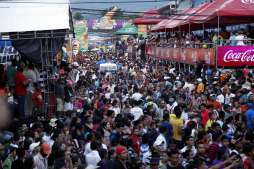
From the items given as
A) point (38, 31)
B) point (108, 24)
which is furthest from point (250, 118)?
point (108, 24)

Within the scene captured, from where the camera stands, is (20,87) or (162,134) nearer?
(162,134)

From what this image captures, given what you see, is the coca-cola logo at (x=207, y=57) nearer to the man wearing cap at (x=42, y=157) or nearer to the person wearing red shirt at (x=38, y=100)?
the person wearing red shirt at (x=38, y=100)

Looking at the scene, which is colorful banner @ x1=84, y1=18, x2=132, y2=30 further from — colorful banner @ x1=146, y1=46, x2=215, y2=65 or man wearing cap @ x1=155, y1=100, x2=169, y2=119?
man wearing cap @ x1=155, y1=100, x2=169, y2=119

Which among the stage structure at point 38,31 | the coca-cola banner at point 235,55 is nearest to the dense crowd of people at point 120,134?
the stage structure at point 38,31

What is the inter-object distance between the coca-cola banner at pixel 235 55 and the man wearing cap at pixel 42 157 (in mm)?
12210

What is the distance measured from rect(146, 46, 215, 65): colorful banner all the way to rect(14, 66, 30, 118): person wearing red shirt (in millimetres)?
10096

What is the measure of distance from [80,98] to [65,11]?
371 centimetres

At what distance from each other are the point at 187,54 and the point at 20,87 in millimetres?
13754

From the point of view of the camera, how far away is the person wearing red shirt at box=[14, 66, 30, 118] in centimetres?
1076

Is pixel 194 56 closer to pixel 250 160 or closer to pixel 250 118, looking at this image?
pixel 250 118

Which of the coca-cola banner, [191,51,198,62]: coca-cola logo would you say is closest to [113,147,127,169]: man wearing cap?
the coca-cola banner

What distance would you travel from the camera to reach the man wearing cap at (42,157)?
6.69 m

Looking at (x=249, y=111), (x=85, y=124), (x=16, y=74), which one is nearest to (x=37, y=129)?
(x=85, y=124)

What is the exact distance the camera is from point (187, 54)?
22.5 m
